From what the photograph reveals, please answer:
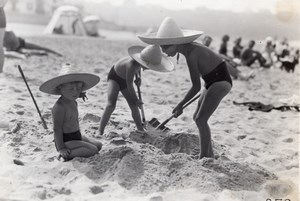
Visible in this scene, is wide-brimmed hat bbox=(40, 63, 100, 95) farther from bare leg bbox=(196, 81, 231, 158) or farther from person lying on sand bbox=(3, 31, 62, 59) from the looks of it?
person lying on sand bbox=(3, 31, 62, 59)

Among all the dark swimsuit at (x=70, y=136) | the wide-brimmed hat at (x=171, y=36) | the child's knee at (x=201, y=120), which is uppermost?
the wide-brimmed hat at (x=171, y=36)

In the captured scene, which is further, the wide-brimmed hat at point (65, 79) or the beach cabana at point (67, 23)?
the beach cabana at point (67, 23)

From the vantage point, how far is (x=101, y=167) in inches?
116

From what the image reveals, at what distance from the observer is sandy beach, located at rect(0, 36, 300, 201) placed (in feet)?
8.66

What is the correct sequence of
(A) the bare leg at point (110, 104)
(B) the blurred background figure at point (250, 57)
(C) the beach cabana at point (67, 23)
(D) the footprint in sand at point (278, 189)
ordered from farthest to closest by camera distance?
(C) the beach cabana at point (67, 23)
(B) the blurred background figure at point (250, 57)
(A) the bare leg at point (110, 104)
(D) the footprint in sand at point (278, 189)

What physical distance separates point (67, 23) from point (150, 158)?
49.6 feet

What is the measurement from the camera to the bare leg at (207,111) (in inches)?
126

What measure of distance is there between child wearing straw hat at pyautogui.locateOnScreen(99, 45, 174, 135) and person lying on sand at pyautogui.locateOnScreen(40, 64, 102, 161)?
23.1 inches

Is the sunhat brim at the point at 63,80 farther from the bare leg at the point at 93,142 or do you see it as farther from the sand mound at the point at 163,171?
the sand mound at the point at 163,171

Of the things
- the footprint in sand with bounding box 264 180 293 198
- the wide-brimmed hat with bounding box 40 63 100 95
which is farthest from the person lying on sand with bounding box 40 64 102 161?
the footprint in sand with bounding box 264 180 293 198

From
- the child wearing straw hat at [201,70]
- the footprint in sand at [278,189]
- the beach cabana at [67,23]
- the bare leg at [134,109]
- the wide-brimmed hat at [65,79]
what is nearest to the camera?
the footprint in sand at [278,189]

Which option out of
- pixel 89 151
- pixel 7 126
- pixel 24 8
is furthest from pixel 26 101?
pixel 24 8

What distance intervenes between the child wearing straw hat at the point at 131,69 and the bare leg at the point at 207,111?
25.3 inches

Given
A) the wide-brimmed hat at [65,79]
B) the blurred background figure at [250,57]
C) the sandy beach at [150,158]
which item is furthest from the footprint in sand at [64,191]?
the blurred background figure at [250,57]
